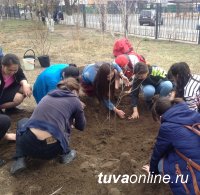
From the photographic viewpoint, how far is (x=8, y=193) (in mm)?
2619

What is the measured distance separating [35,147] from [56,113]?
0.36m

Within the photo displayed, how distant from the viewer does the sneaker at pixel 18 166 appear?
9.21 ft

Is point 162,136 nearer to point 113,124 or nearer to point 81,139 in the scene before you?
point 81,139

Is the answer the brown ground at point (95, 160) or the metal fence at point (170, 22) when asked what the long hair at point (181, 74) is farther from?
→ the metal fence at point (170, 22)

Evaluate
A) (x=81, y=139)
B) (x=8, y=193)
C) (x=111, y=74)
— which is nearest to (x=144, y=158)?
(x=81, y=139)

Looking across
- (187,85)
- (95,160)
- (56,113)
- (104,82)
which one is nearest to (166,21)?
(104,82)

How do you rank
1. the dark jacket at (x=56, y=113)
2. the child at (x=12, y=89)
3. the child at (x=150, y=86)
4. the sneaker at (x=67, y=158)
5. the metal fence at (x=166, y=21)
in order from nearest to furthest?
the dark jacket at (x=56, y=113) < the sneaker at (x=67, y=158) < the child at (x=12, y=89) < the child at (x=150, y=86) < the metal fence at (x=166, y=21)

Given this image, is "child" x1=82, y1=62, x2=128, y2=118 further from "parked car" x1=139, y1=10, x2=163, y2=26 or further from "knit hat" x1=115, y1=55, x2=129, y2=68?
"parked car" x1=139, y1=10, x2=163, y2=26

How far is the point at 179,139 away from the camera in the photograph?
209cm

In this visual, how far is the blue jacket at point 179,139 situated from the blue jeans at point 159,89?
1980 mm

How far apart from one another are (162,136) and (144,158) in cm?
99

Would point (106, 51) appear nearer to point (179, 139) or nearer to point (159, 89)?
point (159, 89)

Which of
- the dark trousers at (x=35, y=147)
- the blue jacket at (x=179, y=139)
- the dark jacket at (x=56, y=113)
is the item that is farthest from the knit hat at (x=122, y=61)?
the blue jacket at (x=179, y=139)

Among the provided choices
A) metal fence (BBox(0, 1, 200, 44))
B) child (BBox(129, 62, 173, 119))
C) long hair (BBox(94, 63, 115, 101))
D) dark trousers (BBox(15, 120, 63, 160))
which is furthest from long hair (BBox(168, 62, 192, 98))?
metal fence (BBox(0, 1, 200, 44))
